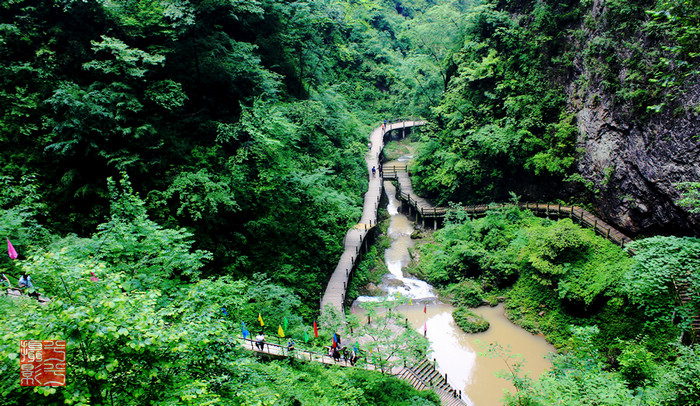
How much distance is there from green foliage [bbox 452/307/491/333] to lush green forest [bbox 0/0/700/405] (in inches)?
76.4

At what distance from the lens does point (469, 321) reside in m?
20.8

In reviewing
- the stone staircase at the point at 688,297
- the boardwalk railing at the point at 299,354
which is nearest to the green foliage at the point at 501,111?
the stone staircase at the point at 688,297

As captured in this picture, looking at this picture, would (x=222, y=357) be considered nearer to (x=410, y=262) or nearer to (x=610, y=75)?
(x=410, y=262)

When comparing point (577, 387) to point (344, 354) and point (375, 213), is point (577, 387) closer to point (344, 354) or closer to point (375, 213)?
point (344, 354)

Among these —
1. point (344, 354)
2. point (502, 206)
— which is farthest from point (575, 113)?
point (344, 354)

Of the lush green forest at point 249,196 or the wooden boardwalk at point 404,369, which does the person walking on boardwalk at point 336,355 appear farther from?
the lush green forest at point 249,196

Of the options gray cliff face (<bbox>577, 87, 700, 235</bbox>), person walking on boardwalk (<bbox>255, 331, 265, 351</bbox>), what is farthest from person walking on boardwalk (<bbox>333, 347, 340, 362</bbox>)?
gray cliff face (<bbox>577, 87, 700, 235</bbox>)

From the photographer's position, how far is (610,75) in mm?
20406

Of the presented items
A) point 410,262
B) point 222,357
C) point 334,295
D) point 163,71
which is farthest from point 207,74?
point 410,262

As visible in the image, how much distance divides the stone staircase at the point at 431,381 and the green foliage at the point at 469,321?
12.6 ft

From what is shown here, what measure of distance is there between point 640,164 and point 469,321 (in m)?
12.0

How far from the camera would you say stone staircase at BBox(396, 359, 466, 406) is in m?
16.0

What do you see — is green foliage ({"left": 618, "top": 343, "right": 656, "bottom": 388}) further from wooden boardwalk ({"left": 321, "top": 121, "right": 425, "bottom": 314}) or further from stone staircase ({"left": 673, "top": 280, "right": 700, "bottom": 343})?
wooden boardwalk ({"left": 321, "top": 121, "right": 425, "bottom": 314})

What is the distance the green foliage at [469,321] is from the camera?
67.0 feet
